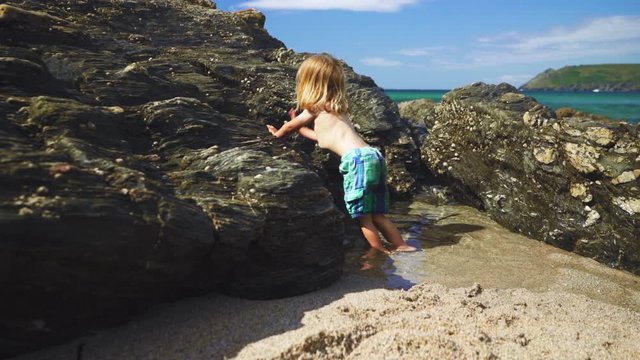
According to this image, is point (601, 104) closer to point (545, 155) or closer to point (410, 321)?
point (545, 155)

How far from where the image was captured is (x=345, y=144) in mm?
5422

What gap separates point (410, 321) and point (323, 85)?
312cm

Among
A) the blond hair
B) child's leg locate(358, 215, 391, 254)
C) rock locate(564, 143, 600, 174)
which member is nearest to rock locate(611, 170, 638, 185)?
rock locate(564, 143, 600, 174)

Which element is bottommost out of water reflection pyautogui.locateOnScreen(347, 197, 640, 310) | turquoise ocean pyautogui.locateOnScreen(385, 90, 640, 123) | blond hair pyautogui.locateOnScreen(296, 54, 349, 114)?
turquoise ocean pyautogui.locateOnScreen(385, 90, 640, 123)

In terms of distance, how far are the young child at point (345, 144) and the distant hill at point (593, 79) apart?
585 feet

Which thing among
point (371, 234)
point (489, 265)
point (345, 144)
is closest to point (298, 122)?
point (345, 144)

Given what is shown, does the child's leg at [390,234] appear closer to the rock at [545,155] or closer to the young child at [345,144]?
the young child at [345,144]

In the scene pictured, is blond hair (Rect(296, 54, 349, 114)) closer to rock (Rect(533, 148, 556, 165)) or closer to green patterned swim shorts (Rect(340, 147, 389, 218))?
green patterned swim shorts (Rect(340, 147, 389, 218))

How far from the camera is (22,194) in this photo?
8.63 ft

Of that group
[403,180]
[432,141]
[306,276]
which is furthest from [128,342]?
[432,141]

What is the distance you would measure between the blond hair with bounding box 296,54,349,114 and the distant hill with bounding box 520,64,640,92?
17817cm

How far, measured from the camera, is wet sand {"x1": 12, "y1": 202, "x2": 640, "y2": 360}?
2967mm

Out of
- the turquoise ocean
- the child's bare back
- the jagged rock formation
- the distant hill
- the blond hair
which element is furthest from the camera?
the distant hill

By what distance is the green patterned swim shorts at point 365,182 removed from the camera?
202 inches
